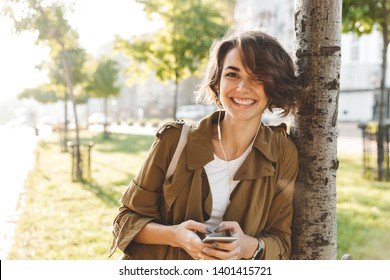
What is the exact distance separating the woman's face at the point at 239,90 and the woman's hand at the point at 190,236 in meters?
0.46

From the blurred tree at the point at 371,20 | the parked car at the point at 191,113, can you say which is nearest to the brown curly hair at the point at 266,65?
the blurred tree at the point at 371,20

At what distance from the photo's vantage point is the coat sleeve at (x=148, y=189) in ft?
6.08

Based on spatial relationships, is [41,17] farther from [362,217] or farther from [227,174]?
[227,174]

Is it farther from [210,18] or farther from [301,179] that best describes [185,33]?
[301,179]

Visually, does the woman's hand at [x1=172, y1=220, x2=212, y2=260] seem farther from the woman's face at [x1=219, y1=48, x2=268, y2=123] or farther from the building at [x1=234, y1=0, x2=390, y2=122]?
the building at [x1=234, y1=0, x2=390, y2=122]

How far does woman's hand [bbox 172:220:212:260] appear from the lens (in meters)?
1.74

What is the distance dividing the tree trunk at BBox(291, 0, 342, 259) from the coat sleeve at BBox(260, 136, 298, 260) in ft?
0.27

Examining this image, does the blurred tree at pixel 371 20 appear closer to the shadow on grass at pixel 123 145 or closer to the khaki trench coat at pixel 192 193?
the khaki trench coat at pixel 192 193

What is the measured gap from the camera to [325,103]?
6.93 ft

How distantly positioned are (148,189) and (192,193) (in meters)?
0.18

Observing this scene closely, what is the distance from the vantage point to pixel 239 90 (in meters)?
1.85

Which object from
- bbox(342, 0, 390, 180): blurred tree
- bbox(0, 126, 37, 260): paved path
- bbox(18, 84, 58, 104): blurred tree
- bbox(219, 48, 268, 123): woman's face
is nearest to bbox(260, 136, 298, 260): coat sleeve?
bbox(219, 48, 268, 123): woman's face
